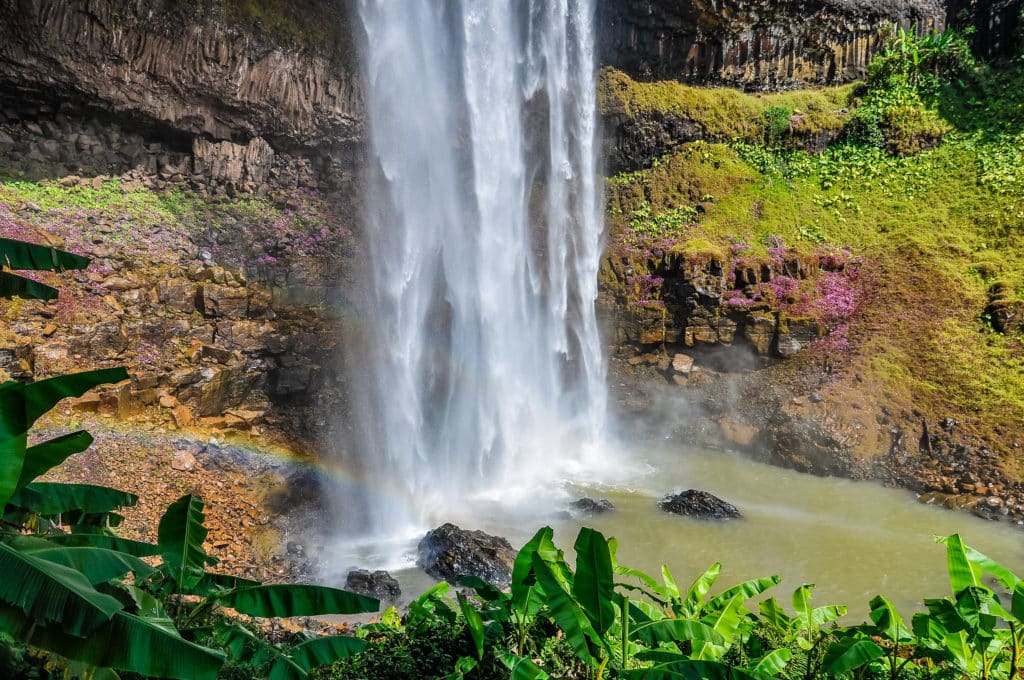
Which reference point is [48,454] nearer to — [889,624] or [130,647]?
[130,647]

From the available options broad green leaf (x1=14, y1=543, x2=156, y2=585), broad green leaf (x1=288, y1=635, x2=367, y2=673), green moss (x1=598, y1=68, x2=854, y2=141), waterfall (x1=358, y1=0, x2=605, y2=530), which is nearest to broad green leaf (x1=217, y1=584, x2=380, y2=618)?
broad green leaf (x1=288, y1=635, x2=367, y2=673)

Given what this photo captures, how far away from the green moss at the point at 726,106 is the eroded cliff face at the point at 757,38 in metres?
0.67

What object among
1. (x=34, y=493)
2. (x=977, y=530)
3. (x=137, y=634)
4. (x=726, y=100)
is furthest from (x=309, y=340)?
(x=726, y=100)

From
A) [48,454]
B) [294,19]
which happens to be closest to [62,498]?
[48,454]

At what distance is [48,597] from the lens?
8.09 feet

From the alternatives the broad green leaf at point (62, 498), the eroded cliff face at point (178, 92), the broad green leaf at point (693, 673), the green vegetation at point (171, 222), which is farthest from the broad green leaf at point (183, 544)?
the eroded cliff face at point (178, 92)

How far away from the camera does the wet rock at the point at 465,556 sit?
1026 cm

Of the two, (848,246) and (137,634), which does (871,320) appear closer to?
(848,246)

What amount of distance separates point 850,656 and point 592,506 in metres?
9.66

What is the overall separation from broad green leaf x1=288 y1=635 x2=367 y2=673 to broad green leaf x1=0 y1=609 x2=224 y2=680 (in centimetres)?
111

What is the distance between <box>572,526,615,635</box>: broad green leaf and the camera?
12.1ft

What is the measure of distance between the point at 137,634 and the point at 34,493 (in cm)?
214

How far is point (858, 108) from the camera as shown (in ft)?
77.0

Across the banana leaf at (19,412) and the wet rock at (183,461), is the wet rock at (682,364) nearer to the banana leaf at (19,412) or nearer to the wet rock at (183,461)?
the wet rock at (183,461)
